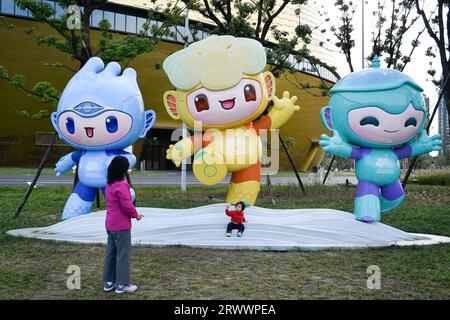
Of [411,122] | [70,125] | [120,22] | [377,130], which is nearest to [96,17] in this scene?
[120,22]

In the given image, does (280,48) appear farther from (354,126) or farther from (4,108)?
(4,108)

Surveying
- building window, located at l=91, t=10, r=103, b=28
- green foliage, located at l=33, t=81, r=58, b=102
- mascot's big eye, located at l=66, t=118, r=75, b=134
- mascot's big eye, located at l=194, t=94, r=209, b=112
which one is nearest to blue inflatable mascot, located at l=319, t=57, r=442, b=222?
mascot's big eye, located at l=194, t=94, r=209, b=112

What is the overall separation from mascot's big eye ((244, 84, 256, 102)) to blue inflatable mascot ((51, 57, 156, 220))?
2018mm

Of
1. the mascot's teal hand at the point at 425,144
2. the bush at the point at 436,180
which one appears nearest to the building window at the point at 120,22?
the bush at the point at 436,180

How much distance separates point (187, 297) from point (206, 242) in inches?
108

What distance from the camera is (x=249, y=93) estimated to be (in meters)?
7.99

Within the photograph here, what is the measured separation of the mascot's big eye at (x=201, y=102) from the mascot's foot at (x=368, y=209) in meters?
3.01

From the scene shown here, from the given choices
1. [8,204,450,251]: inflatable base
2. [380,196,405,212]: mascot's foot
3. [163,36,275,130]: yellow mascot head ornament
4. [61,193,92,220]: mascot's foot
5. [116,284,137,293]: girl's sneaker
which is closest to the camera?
[116,284,137,293]: girl's sneaker

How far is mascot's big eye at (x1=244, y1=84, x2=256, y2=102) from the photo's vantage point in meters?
7.98

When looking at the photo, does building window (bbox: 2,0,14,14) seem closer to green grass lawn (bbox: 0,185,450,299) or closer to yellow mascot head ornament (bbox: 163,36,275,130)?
green grass lawn (bbox: 0,185,450,299)

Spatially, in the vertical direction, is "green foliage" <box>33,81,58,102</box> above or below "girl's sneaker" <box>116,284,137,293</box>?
above

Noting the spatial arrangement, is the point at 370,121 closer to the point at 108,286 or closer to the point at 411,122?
the point at 411,122

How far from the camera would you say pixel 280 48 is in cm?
1488
